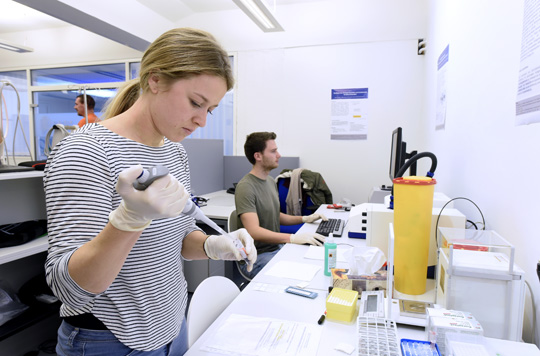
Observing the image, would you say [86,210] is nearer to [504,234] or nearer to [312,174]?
[504,234]

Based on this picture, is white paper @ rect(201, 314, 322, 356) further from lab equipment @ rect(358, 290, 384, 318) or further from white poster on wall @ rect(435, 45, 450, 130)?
white poster on wall @ rect(435, 45, 450, 130)

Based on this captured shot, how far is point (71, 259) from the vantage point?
0.62m

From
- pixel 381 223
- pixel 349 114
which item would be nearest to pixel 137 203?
pixel 381 223

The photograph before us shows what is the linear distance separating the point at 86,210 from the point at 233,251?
0.55 m

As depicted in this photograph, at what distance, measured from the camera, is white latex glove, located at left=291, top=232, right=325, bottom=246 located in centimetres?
190

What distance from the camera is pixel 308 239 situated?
1914 millimetres

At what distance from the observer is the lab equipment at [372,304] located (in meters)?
0.94

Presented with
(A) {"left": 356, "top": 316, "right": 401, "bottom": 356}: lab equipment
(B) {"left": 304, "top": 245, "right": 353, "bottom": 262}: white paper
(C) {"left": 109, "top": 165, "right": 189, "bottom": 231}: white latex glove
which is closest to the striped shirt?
(C) {"left": 109, "top": 165, "right": 189, "bottom": 231}: white latex glove

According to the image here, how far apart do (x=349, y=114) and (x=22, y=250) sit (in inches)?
125

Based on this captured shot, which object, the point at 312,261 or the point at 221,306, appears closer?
the point at 221,306

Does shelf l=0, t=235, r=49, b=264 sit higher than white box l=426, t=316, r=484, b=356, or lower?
lower

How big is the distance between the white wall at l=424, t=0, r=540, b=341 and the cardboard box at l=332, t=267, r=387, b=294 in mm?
425

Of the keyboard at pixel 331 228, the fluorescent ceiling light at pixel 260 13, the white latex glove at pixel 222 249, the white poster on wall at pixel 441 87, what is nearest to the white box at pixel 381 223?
the keyboard at pixel 331 228

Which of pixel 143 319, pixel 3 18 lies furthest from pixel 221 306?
pixel 3 18
